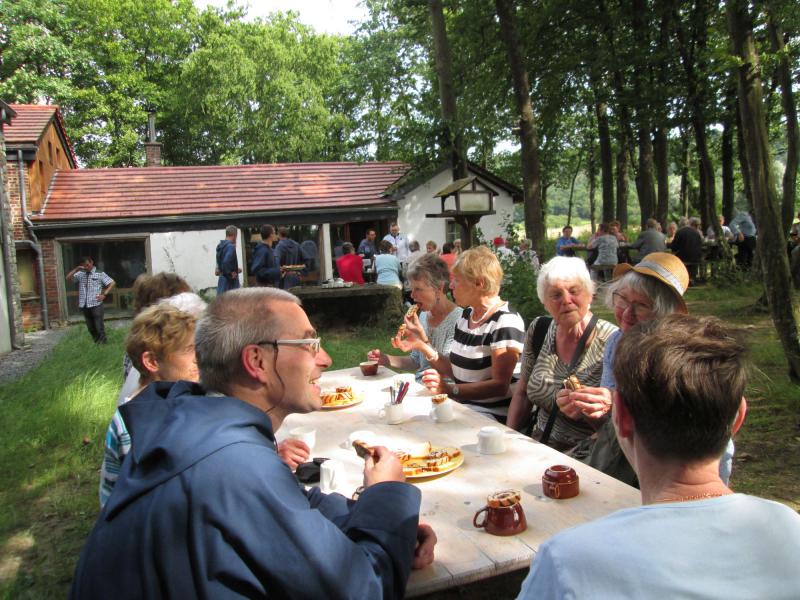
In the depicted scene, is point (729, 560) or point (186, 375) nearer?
point (729, 560)

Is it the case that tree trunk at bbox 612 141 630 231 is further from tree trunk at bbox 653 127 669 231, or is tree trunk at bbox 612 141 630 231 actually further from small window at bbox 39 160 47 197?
small window at bbox 39 160 47 197

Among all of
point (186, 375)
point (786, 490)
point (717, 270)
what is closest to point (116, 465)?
point (186, 375)

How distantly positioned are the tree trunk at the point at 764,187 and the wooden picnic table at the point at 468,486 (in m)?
3.46

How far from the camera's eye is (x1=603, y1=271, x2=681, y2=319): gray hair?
9.50ft

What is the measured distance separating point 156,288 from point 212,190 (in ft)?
53.0

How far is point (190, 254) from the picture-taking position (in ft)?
60.1

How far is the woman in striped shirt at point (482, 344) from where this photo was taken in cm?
389

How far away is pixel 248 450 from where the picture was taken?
1.46m

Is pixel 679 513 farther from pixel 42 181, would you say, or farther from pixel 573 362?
pixel 42 181

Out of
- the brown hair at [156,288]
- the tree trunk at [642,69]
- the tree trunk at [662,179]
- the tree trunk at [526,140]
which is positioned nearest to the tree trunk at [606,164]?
the tree trunk at [662,179]

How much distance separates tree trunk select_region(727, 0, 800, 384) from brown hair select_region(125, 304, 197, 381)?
4.67m

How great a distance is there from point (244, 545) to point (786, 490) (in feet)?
13.0

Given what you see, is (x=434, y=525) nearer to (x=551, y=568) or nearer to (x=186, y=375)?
(x=551, y=568)

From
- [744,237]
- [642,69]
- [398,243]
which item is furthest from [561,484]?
[642,69]
